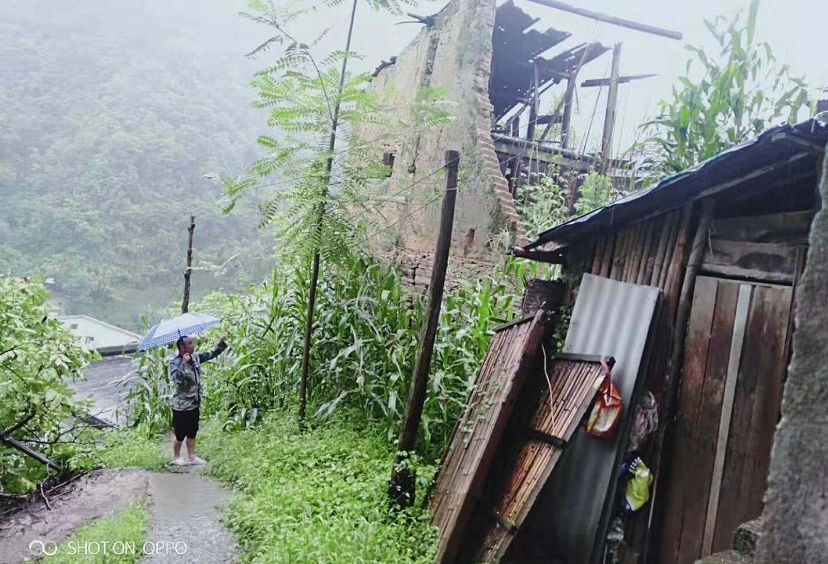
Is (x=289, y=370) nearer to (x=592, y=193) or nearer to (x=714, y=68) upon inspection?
→ (x=592, y=193)

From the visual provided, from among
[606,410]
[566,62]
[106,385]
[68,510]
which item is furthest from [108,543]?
[566,62]

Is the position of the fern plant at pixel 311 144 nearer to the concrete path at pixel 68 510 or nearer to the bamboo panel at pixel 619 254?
the bamboo panel at pixel 619 254

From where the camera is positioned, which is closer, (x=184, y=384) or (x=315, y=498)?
(x=315, y=498)

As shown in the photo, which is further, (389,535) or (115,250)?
(115,250)

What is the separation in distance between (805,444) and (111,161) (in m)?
33.8

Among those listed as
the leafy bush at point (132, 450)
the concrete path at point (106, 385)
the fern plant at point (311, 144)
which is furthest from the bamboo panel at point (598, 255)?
the concrete path at point (106, 385)

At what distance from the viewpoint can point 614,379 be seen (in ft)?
12.1

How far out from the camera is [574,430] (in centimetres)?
352

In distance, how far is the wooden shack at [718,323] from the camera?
2971 millimetres

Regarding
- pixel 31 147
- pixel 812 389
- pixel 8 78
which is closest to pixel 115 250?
pixel 31 147

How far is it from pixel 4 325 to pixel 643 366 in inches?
221

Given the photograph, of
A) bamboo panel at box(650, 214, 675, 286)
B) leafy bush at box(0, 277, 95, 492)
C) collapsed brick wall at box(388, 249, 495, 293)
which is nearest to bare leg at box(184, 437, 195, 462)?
leafy bush at box(0, 277, 95, 492)

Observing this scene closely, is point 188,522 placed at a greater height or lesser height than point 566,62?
lesser

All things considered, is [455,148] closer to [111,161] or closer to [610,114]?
[610,114]
